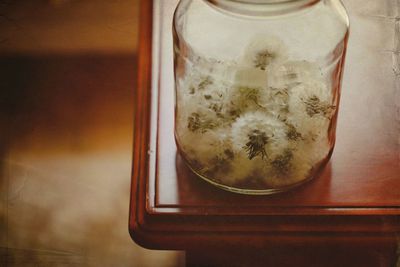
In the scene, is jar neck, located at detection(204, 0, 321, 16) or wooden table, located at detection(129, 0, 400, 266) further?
wooden table, located at detection(129, 0, 400, 266)

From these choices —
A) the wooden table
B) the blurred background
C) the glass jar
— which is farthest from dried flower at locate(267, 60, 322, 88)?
the blurred background

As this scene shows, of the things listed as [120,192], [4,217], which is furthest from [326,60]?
[4,217]

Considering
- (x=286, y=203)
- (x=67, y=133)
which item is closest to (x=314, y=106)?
(x=286, y=203)

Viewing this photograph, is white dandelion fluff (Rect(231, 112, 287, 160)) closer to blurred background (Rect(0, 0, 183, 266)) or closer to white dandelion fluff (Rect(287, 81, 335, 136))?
white dandelion fluff (Rect(287, 81, 335, 136))

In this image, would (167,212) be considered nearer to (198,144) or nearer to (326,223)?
(198,144)

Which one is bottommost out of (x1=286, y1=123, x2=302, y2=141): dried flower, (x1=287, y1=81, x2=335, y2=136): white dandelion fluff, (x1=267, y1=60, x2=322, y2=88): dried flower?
(x1=286, y1=123, x2=302, y2=141): dried flower

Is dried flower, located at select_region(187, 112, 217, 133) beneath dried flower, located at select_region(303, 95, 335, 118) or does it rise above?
beneath

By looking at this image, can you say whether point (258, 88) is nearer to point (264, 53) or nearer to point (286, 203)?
point (264, 53)
